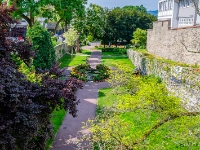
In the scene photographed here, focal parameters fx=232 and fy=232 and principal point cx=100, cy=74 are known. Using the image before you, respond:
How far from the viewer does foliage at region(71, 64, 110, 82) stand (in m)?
18.4

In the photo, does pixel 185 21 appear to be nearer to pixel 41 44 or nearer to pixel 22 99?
pixel 41 44

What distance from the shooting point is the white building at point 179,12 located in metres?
25.8

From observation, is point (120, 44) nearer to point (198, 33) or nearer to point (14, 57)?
point (198, 33)

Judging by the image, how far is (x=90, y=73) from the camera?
20.0 metres

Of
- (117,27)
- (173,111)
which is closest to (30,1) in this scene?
(173,111)

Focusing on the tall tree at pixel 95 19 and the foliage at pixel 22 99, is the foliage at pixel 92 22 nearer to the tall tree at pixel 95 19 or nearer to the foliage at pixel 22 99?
the tall tree at pixel 95 19

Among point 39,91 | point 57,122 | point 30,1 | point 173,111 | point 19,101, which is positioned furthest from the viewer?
point 30,1

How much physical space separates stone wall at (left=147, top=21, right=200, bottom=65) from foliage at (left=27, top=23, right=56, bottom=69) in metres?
8.34

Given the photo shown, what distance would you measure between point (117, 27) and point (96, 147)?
35405 millimetres

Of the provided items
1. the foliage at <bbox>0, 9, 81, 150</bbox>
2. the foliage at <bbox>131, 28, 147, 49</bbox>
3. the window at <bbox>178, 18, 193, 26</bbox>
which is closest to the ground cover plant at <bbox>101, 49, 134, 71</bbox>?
the foliage at <bbox>131, 28, 147, 49</bbox>

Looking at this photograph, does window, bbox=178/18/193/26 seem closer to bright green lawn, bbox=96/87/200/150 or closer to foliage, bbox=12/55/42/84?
bright green lawn, bbox=96/87/200/150

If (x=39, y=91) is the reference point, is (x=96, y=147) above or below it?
below

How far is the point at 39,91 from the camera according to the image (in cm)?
605

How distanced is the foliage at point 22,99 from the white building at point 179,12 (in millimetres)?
22288
